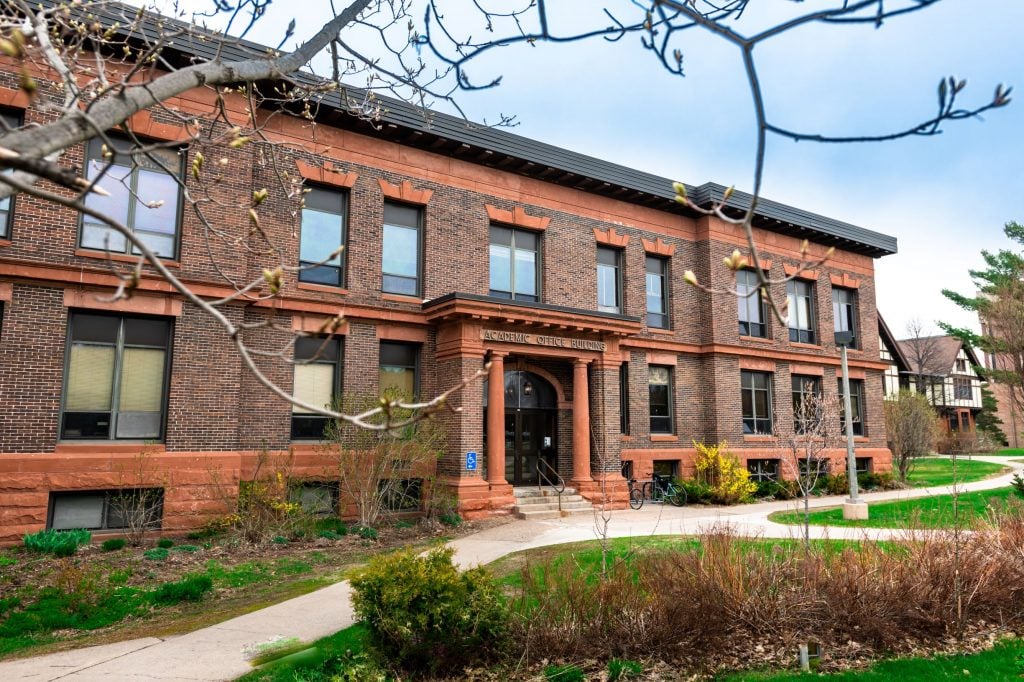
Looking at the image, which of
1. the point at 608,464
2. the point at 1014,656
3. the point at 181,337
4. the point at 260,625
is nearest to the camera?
the point at 1014,656

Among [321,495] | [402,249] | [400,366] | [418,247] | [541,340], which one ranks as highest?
[418,247]

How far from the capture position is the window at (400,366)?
56.1 ft

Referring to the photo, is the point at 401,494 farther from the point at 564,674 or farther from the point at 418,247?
the point at 564,674

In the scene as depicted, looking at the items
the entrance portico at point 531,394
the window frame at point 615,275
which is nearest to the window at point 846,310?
the window frame at point 615,275

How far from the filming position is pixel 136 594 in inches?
360

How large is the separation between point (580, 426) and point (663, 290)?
23.1ft

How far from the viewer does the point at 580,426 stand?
18.1m

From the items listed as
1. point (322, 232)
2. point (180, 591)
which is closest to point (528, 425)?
point (322, 232)

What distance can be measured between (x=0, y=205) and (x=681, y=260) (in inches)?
736

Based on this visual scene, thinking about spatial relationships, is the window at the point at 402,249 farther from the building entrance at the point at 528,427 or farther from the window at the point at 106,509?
the window at the point at 106,509

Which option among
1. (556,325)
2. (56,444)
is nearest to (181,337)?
(56,444)

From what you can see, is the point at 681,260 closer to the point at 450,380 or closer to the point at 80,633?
the point at 450,380

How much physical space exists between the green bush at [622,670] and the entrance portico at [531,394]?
9400 mm

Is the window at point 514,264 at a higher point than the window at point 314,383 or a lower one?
higher
